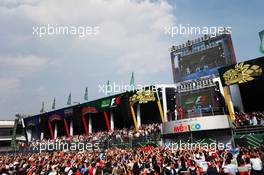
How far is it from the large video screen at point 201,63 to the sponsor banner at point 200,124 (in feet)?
22.0

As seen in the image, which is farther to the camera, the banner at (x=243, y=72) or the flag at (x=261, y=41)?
the flag at (x=261, y=41)

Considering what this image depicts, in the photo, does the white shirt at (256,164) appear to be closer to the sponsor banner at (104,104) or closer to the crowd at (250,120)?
the crowd at (250,120)

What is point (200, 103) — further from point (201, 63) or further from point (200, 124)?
point (201, 63)

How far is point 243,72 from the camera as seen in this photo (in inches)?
1027

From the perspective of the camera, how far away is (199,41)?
32.6 m

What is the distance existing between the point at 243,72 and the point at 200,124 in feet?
22.9

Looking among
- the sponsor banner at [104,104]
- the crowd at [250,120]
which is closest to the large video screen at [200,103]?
the crowd at [250,120]

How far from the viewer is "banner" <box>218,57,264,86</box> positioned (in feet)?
82.9

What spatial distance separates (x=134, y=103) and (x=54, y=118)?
70.7ft

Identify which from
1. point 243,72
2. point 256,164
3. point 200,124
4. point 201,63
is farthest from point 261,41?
point 256,164

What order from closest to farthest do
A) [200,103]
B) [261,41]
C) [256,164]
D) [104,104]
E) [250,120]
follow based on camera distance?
[256,164]
[250,120]
[261,41]
[200,103]
[104,104]

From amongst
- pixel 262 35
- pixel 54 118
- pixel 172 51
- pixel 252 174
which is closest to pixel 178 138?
pixel 172 51

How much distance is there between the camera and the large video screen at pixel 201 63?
30500 mm

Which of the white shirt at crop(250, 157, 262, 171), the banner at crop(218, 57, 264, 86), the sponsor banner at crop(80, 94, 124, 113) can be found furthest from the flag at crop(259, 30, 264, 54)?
the sponsor banner at crop(80, 94, 124, 113)
